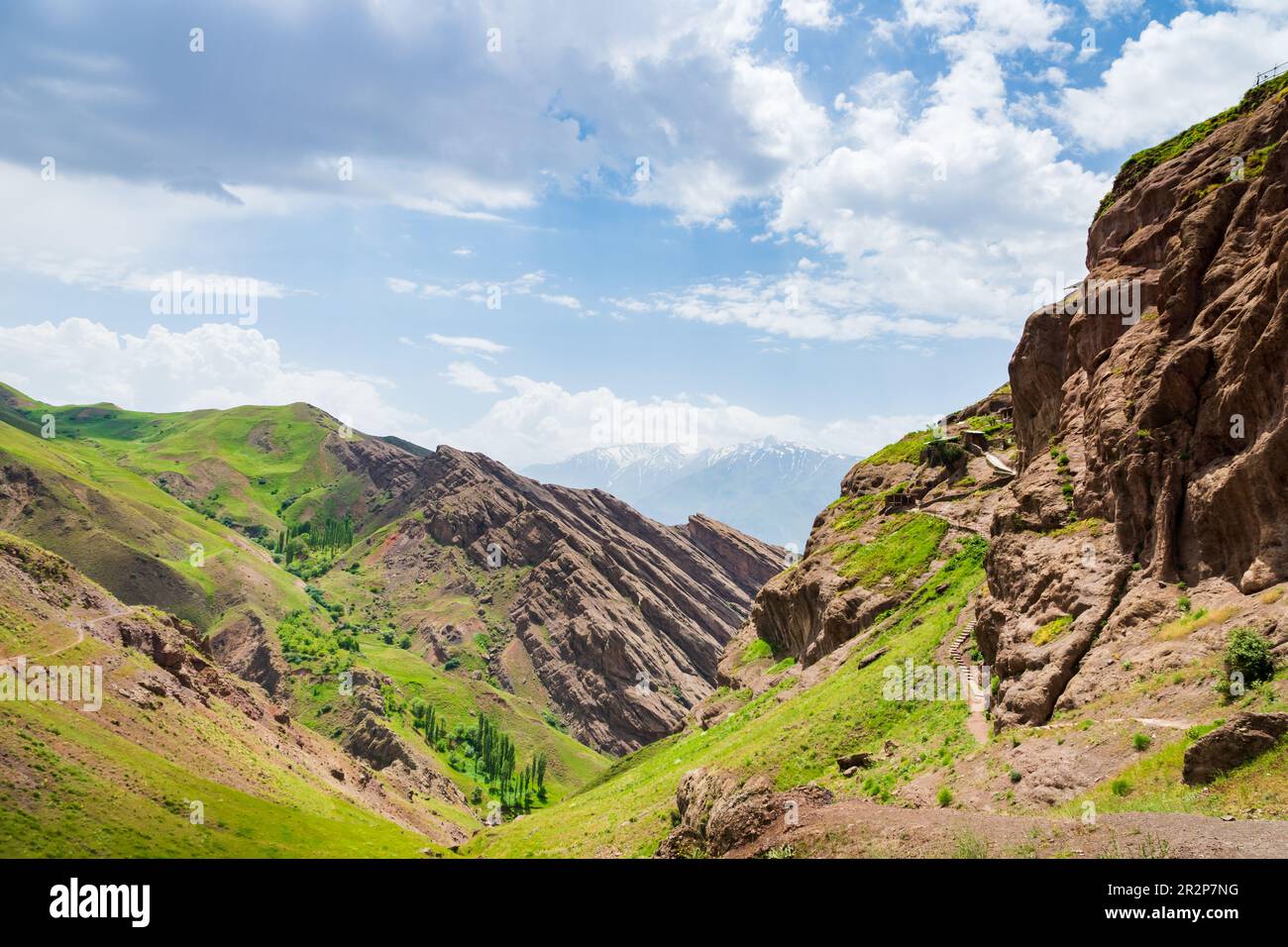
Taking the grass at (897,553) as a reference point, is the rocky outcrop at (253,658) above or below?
below

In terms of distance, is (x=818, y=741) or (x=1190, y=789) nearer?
(x=1190, y=789)

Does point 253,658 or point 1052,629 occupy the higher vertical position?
point 1052,629

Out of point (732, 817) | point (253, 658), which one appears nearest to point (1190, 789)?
point (732, 817)

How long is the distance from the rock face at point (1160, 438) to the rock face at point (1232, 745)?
8123 millimetres

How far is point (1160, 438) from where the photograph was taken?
32.3 meters

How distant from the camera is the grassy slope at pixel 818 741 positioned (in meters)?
37.1

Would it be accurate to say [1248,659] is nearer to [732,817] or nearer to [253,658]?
[732,817]

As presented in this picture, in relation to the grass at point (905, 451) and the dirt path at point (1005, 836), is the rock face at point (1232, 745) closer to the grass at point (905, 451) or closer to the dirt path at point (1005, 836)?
the dirt path at point (1005, 836)

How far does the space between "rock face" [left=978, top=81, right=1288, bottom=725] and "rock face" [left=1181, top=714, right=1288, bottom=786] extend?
26.6ft

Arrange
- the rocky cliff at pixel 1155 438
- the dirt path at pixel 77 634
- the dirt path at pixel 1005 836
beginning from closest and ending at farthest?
1. the dirt path at pixel 1005 836
2. the rocky cliff at pixel 1155 438
3. the dirt path at pixel 77 634

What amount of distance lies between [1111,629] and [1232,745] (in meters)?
11.0

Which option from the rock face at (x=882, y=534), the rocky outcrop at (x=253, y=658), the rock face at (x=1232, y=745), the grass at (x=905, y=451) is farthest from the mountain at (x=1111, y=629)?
the rocky outcrop at (x=253, y=658)
